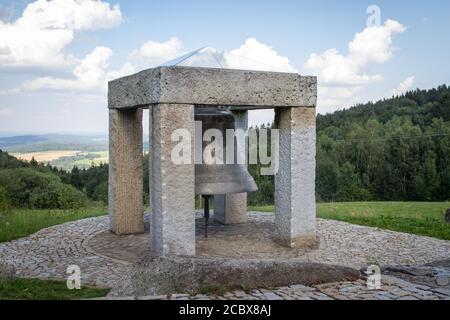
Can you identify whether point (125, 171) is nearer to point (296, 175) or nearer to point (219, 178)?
point (219, 178)

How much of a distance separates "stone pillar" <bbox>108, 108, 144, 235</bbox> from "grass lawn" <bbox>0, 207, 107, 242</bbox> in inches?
82.1

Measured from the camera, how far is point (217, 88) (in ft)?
29.5

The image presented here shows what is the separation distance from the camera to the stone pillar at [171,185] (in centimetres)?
869

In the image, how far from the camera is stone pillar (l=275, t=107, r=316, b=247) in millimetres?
9812

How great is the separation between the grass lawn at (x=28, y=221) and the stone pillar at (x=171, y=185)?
4.11m

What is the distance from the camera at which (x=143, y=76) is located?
918 centimetres

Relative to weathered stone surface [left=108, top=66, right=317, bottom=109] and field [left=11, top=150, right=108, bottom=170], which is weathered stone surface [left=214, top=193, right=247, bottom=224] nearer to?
weathered stone surface [left=108, top=66, right=317, bottom=109]

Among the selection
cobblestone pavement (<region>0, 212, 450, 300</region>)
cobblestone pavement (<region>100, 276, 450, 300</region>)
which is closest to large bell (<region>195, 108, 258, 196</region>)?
cobblestone pavement (<region>0, 212, 450, 300</region>)

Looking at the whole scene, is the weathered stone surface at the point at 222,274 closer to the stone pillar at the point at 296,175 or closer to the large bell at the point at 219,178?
the large bell at the point at 219,178

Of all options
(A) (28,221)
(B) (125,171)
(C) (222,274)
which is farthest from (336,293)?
(A) (28,221)

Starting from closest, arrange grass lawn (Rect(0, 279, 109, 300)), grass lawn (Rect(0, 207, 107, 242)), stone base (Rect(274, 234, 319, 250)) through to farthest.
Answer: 1. grass lawn (Rect(0, 279, 109, 300))
2. stone base (Rect(274, 234, 319, 250))
3. grass lawn (Rect(0, 207, 107, 242))

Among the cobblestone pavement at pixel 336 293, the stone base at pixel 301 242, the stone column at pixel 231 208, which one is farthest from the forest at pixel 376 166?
the cobblestone pavement at pixel 336 293

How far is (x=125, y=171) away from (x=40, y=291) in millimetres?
4657

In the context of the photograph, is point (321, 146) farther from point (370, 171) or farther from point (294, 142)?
point (294, 142)
